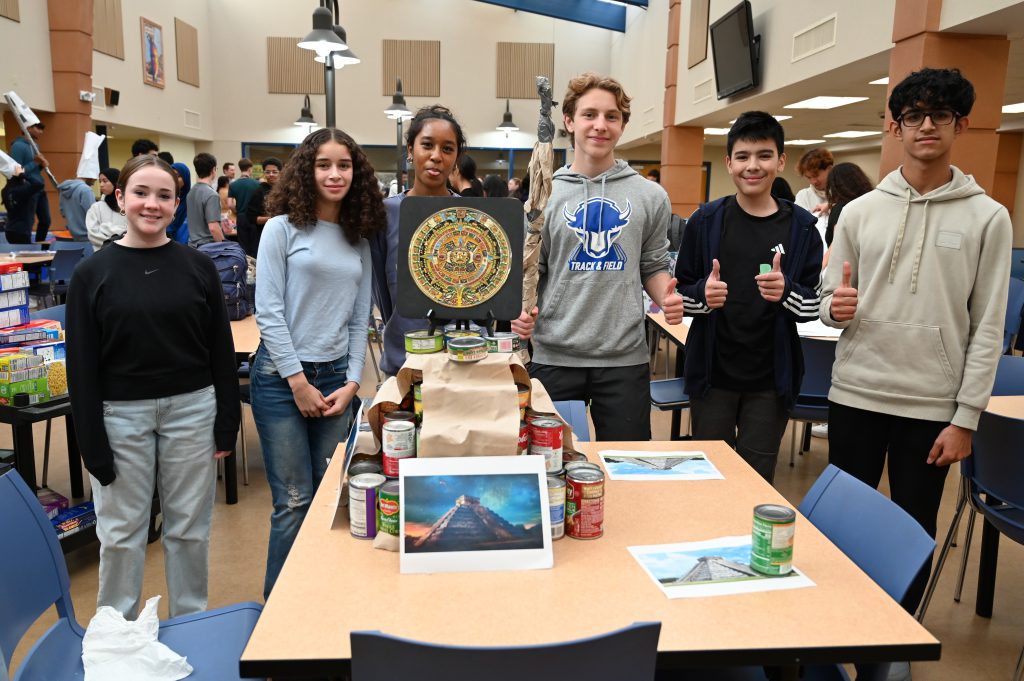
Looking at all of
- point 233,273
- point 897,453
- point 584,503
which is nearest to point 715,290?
point 897,453

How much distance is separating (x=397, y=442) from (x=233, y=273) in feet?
9.09

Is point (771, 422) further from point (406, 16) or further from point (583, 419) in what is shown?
point (406, 16)

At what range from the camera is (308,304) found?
7.58ft

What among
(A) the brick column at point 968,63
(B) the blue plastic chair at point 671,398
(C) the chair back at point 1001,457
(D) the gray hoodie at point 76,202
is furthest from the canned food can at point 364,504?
(D) the gray hoodie at point 76,202

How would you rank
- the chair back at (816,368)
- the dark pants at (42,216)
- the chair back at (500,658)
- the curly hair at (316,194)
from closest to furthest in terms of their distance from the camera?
the chair back at (500,658)
the curly hair at (316,194)
the chair back at (816,368)
the dark pants at (42,216)

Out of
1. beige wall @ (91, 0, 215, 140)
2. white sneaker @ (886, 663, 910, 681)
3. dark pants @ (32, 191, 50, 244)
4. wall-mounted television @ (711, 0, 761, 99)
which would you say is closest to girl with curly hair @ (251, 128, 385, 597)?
white sneaker @ (886, 663, 910, 681)

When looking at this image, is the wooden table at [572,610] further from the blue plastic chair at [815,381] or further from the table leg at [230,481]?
the table leg at [230,481]

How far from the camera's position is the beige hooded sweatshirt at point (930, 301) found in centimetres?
206

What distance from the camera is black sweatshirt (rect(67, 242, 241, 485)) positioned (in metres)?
1.95

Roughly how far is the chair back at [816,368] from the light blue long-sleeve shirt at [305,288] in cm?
219

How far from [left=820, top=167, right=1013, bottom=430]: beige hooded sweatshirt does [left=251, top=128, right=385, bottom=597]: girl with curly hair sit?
1445mm

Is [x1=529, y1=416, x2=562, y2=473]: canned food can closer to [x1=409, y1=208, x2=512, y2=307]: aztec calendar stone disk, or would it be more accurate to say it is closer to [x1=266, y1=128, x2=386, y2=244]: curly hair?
[x1=409, y1=208, x2=512, y2=307]: aztec calendar stone disk

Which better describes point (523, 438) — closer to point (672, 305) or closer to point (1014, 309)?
point (672, 305)

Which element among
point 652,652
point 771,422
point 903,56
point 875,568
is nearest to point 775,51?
point 903,56
